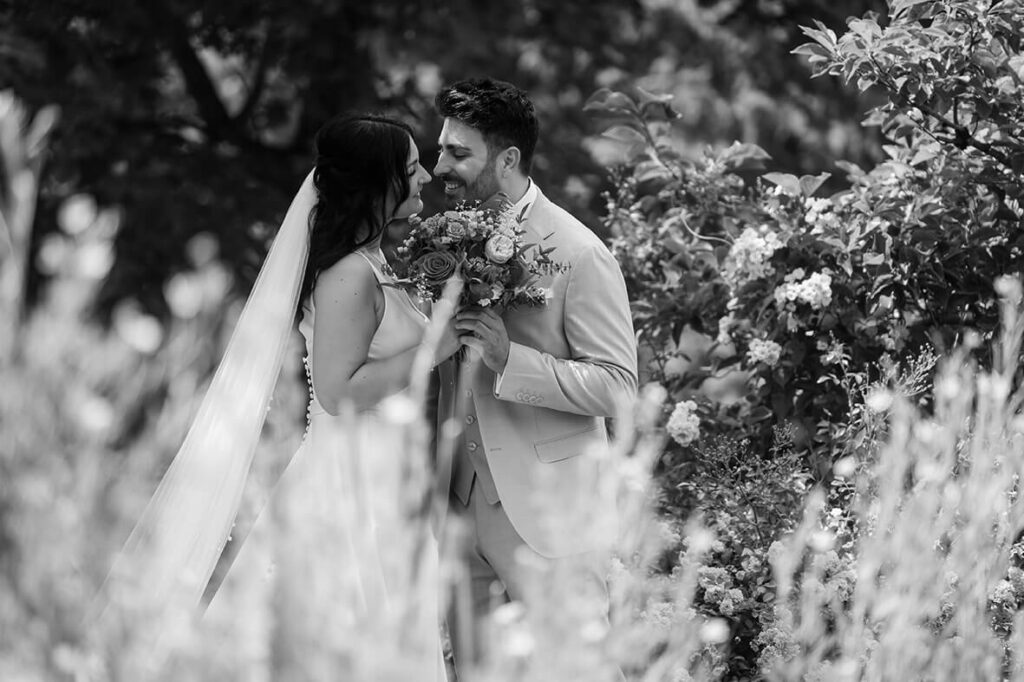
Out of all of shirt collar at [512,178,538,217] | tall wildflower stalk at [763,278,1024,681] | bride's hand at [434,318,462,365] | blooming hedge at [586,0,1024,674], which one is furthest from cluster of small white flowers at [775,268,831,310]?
bride's hand at [434,318,462,365]

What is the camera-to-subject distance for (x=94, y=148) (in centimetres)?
814

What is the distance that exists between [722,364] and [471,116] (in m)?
1.66

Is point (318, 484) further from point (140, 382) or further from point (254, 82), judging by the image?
point (254, 82)

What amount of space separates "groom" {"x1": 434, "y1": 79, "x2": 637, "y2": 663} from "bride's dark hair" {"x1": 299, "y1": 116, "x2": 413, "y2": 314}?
0.43ft

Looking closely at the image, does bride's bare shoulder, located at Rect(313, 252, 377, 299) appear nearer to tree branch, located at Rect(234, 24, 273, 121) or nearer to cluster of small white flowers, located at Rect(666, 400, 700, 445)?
cluster of small white flowers, located at Rect(666, 400, 700, 445)

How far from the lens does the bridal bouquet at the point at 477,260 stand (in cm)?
304

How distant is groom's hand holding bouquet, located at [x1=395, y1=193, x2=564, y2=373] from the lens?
3.04 metres

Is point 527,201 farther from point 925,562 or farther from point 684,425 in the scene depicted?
point 925,562

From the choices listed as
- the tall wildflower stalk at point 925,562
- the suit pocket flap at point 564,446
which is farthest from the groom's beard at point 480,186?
the tall wildflower stalk at point 925,562

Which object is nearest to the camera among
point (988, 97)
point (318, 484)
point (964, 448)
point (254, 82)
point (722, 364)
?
point (318, 484)

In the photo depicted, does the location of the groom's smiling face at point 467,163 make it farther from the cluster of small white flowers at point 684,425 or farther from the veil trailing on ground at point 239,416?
the cluster of small white flowers at point 684,425

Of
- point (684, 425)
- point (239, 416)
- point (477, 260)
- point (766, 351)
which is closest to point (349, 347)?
point (239, 416)

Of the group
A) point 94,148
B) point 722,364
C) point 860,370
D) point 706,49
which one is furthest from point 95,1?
point 860,370

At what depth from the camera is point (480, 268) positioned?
9.93ft
